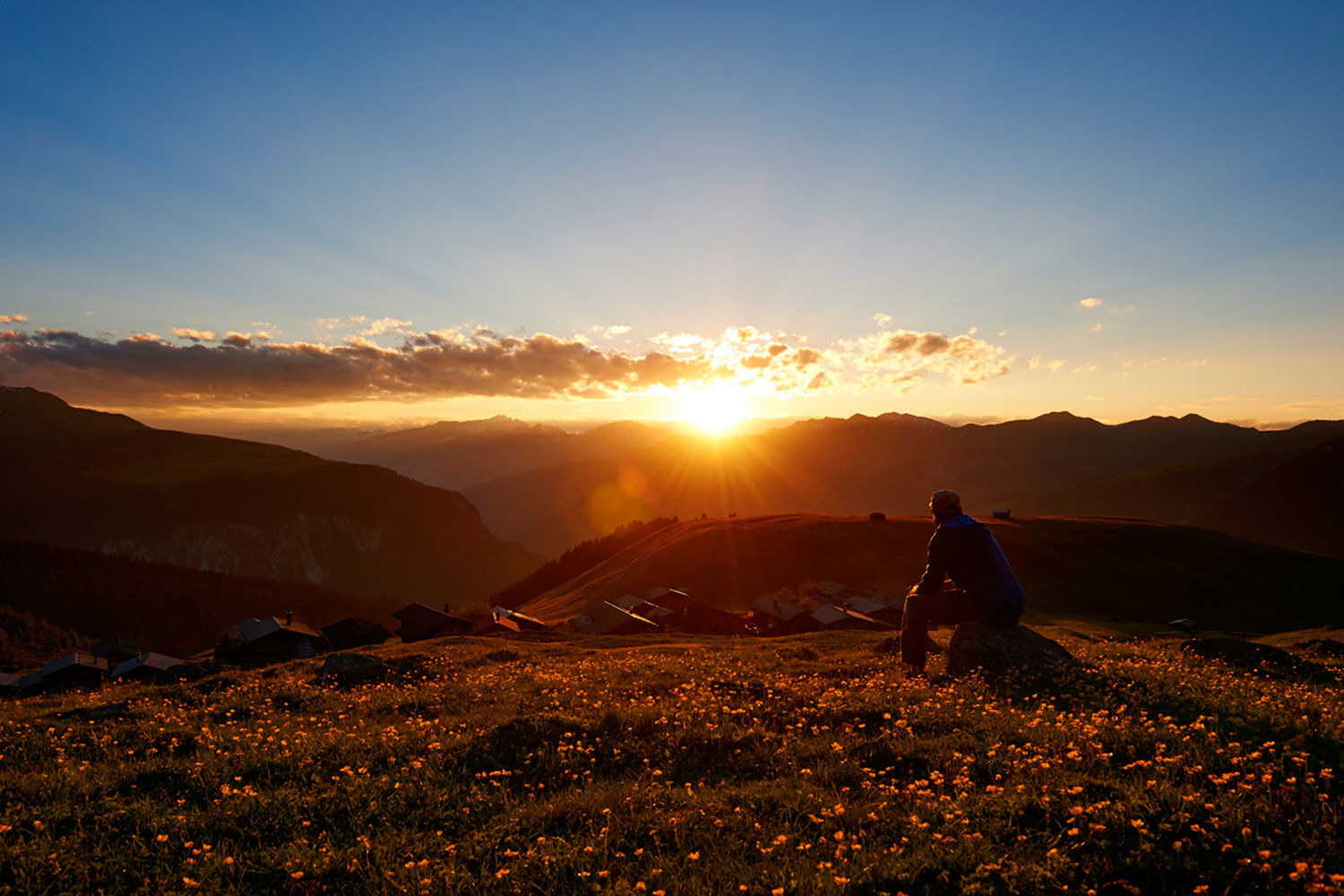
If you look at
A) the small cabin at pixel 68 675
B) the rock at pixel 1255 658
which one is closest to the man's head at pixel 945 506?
the rock at pixel 1255 658

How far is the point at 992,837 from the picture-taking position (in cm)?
622

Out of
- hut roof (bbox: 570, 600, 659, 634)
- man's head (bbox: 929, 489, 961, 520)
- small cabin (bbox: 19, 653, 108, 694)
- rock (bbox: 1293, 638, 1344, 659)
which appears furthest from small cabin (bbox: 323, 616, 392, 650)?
rock (bbox: 1293, 638, 1344, 659)

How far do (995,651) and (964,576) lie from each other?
176cm

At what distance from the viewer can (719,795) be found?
25.4 ft

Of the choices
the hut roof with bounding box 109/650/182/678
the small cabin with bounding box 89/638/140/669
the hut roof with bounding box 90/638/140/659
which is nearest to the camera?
the hut roof with bounding box 109/650/182/678

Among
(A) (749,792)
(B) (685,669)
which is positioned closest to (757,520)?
(B) (685,669)

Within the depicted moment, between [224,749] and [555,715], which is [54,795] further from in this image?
[555,715]

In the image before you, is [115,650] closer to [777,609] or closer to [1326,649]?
[777,609]

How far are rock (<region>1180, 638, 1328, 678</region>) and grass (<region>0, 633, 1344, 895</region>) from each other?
21.2 ft

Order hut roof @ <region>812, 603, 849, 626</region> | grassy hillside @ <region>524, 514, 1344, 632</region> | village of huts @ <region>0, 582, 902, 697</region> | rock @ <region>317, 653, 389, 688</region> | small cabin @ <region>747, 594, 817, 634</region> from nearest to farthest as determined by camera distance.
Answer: rock @ <region>317, 653, 389, 688</region>
village of huts @ <region>0, 582, 902, 697</region>
hut roof @ <region>812, 603, 849, 626</region>
small cabin @ <region>747, 594, 817, 634</region>
grassy hillside @ <region>524, 514, 1344, 632</region>

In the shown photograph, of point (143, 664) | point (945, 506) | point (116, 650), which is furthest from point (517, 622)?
point (945, 506)

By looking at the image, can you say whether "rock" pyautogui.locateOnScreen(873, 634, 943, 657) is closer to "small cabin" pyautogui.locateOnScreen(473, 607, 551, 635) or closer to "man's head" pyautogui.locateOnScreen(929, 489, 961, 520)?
"man's head" pyautogui.locateOnScreen(929, 489, 961, 520)

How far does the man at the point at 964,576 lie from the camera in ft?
45.7

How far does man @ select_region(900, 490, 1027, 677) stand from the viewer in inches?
548
